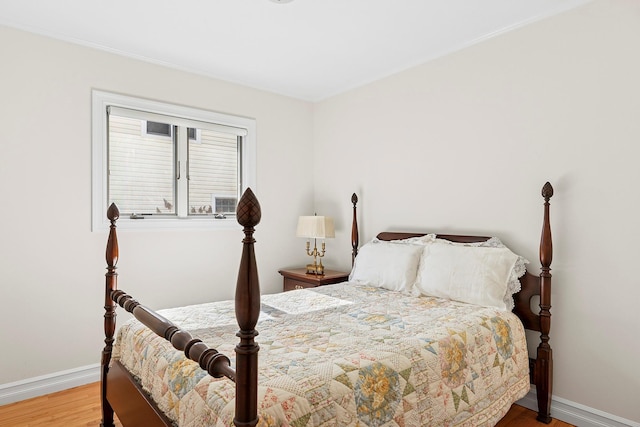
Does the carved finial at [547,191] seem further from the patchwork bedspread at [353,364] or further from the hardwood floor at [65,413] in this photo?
the hardwood floor at [65,413]

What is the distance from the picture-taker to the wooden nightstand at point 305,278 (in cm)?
355

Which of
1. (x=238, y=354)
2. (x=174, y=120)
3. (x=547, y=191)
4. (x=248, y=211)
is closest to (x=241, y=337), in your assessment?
(x=238, y=354)

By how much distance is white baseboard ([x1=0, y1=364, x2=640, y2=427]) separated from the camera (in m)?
2.30

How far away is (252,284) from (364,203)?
2.75m

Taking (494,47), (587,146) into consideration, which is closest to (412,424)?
(587,146)

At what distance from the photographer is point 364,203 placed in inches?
149

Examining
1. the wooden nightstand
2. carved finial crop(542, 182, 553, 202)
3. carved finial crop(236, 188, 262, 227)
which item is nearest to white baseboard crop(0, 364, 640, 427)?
carved finial crop(542, 182, 553, 202)

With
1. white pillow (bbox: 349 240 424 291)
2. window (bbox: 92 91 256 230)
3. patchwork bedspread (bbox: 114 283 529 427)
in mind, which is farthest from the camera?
window (bbox: 92 91 256 230)

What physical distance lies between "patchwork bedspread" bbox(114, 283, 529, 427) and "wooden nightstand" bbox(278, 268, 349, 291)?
93 cm

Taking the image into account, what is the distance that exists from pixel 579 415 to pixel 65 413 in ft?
10.5

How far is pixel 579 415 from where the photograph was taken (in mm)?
2375

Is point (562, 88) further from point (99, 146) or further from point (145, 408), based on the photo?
point (99, 146)

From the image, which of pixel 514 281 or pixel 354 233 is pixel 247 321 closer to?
pixel 514 281

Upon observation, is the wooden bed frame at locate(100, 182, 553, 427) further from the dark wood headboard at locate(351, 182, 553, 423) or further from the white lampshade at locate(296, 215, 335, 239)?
the white lampshade at locate(296, 215, 335, 239)
